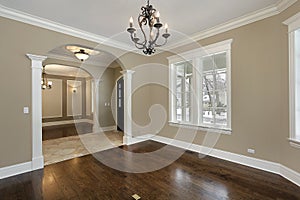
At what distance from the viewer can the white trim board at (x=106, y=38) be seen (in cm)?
270

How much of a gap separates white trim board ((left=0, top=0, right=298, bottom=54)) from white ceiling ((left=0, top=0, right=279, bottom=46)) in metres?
0.11

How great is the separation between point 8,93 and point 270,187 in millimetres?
4509

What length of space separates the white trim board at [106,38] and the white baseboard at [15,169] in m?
2.63

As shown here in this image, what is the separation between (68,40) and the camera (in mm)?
3498

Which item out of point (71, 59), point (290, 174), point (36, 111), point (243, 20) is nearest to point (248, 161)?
point (290, 174)

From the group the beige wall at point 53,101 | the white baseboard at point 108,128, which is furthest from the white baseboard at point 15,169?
the beige wall at point 53,101

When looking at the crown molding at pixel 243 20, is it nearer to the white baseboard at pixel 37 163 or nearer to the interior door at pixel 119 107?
the interior door at pixel 119 107

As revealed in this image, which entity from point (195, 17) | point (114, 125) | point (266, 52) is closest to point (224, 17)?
point (195, 17)

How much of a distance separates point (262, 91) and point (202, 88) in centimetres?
130

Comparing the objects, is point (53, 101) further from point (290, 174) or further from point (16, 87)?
point (290, 174)

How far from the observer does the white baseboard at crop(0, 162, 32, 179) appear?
107 inches

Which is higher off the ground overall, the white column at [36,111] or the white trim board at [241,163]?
the white column at [36,111]

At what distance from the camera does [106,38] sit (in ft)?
13.1

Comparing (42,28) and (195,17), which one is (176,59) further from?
(42,28)
